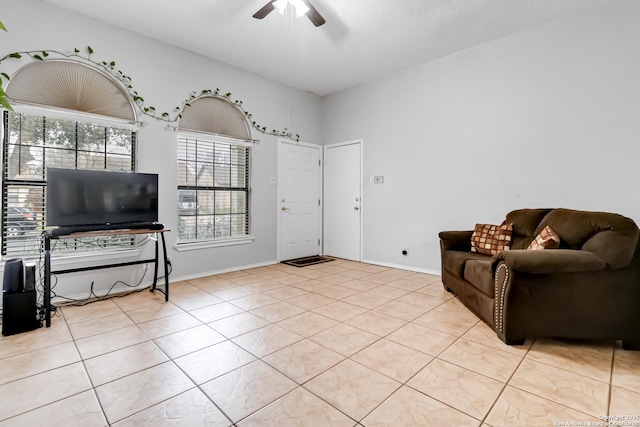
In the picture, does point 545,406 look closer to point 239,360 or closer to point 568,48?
point 239,360

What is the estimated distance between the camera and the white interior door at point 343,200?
518 centimetres

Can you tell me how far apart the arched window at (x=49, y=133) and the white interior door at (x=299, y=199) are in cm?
236

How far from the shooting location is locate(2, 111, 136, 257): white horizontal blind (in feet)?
9.23

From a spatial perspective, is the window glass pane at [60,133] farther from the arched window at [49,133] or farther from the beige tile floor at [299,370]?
the beige tile floor at [299,370]

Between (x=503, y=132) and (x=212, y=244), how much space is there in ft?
13.1

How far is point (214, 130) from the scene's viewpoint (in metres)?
4.24

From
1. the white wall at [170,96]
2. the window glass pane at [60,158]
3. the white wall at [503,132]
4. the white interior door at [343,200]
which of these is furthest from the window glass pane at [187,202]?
the white wall at [503,132]

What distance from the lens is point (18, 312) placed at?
2.37m

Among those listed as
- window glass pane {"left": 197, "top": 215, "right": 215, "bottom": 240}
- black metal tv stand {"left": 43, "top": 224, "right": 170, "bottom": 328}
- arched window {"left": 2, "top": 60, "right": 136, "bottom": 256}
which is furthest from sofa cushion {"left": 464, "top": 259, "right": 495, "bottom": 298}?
arched window {"left": 2, "top": 60, "right": 136, "bottom": 256}

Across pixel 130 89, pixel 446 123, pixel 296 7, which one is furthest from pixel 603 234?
pixel 130 89

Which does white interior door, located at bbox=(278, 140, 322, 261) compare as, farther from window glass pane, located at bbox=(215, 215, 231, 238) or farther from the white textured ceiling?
the white textured ceiling

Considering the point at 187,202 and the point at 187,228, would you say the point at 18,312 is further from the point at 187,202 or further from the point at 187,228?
the point at 187,202

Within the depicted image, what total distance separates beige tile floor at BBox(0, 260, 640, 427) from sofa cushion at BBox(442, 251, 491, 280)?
0.35 meters

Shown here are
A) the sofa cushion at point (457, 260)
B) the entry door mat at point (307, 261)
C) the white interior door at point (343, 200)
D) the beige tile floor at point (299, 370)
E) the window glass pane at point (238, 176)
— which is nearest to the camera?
the beige tile floor at point (299, 370)
